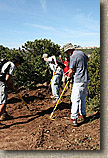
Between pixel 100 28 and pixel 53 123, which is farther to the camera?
pixel 53 123

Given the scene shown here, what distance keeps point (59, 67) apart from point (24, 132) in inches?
109

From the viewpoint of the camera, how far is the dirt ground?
9.64 ft

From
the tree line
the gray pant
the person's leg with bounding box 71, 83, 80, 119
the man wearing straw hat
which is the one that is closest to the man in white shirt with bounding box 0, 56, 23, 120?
the gray pant

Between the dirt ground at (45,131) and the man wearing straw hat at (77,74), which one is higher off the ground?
the man wearing straw hat at (77,74)

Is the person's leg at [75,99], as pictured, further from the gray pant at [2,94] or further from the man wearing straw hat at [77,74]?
the gray pant at [2,94]

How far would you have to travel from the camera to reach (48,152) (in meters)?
2.64

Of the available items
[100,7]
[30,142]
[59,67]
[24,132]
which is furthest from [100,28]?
[59,67]

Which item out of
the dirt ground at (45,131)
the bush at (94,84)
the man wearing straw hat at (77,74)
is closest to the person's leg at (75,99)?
the man wearing straw hat at (77,74)

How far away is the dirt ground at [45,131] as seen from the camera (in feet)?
9.64

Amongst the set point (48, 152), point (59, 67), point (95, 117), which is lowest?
point (48, 152)

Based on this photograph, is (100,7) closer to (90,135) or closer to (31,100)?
(90,135)

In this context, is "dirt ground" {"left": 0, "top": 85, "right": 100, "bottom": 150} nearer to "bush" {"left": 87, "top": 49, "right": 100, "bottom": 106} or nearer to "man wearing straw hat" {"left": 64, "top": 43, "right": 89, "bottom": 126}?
"man wearing straw hat" {"left": 64, "top": 43, "right": 89, "bottom": 126}

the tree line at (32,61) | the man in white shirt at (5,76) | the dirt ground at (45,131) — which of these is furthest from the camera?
the tree line at (32,61)

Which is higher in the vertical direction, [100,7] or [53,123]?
[100,7]
